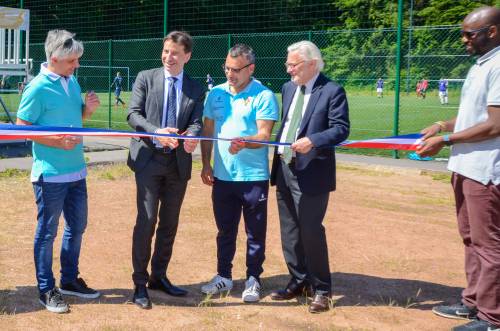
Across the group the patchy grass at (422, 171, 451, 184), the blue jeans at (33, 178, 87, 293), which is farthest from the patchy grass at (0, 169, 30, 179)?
the patchy grass at (422, 171, 451, 184)

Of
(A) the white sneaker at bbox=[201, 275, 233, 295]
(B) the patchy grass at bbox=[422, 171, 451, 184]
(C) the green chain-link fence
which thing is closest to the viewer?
(A) the white sneaker at bbox=[201, 275, 233, 295]

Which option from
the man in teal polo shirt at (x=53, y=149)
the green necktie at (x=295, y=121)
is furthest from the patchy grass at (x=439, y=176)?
the man in teal polo shirt at (x=53, y=149)

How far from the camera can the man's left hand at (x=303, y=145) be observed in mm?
4379

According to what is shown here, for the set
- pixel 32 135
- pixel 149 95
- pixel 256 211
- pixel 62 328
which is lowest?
pixel 62 328

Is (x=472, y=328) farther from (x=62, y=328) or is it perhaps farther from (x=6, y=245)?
(x=6, y=245)

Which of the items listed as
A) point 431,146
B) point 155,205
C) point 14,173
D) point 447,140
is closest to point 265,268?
point 155,205

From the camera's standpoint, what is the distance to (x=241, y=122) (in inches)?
187

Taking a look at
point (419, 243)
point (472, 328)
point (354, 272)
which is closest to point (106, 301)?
point (354, 272)

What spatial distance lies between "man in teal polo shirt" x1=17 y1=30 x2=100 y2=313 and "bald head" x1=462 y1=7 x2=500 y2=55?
2.59 metres

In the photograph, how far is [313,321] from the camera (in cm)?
446

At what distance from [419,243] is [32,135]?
4.07m

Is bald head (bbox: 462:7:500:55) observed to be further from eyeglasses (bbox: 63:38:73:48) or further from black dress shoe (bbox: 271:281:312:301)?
eyeglasses (bbox: 63:38:73:48)

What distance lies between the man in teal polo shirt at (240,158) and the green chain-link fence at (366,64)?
8632mm

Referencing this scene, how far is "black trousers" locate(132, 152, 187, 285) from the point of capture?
15.0 feet
